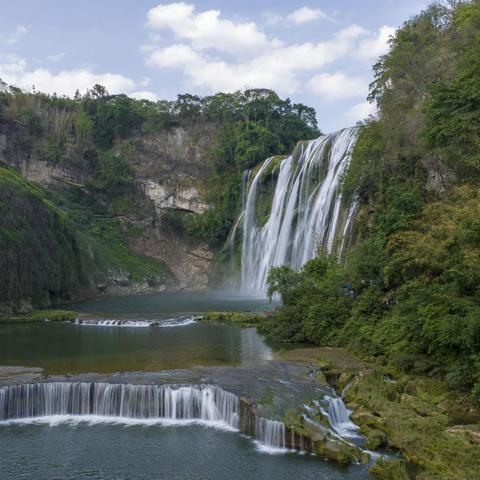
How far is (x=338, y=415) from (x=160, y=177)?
2338 inches

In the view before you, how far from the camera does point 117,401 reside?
15.8 meters

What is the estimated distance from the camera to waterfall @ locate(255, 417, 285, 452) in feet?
43.9

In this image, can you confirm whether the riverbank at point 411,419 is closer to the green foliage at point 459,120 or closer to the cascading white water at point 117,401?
the cascading white water at point 117,401

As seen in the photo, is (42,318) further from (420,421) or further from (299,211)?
(420,421)

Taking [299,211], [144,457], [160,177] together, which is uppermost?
[160,177]

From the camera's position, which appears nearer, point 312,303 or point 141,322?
point 312,303

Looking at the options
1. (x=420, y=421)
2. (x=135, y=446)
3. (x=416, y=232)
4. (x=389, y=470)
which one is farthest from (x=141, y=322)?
(x=389, y=470)

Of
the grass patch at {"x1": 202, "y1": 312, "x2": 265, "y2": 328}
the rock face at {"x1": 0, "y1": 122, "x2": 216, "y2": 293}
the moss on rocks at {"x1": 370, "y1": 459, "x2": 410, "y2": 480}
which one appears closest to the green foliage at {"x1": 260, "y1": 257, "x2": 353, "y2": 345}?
the grass patch at {"x1": 202, "y1": 312, "x2": 265, "y2": 328}

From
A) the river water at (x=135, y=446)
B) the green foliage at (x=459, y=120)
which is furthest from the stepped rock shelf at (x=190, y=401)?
the green foliage at (x=459, y=120)

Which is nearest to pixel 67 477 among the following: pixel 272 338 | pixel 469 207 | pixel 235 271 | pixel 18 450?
pixel 18 450

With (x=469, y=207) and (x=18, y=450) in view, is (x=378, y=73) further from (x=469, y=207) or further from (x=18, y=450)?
(x=18, y=450)

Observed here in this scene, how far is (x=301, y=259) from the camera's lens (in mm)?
43562

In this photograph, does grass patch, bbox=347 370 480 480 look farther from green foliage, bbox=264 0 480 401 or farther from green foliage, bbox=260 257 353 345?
green foliage, bbox=260 257 353 345

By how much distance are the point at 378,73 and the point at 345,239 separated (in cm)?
1093
